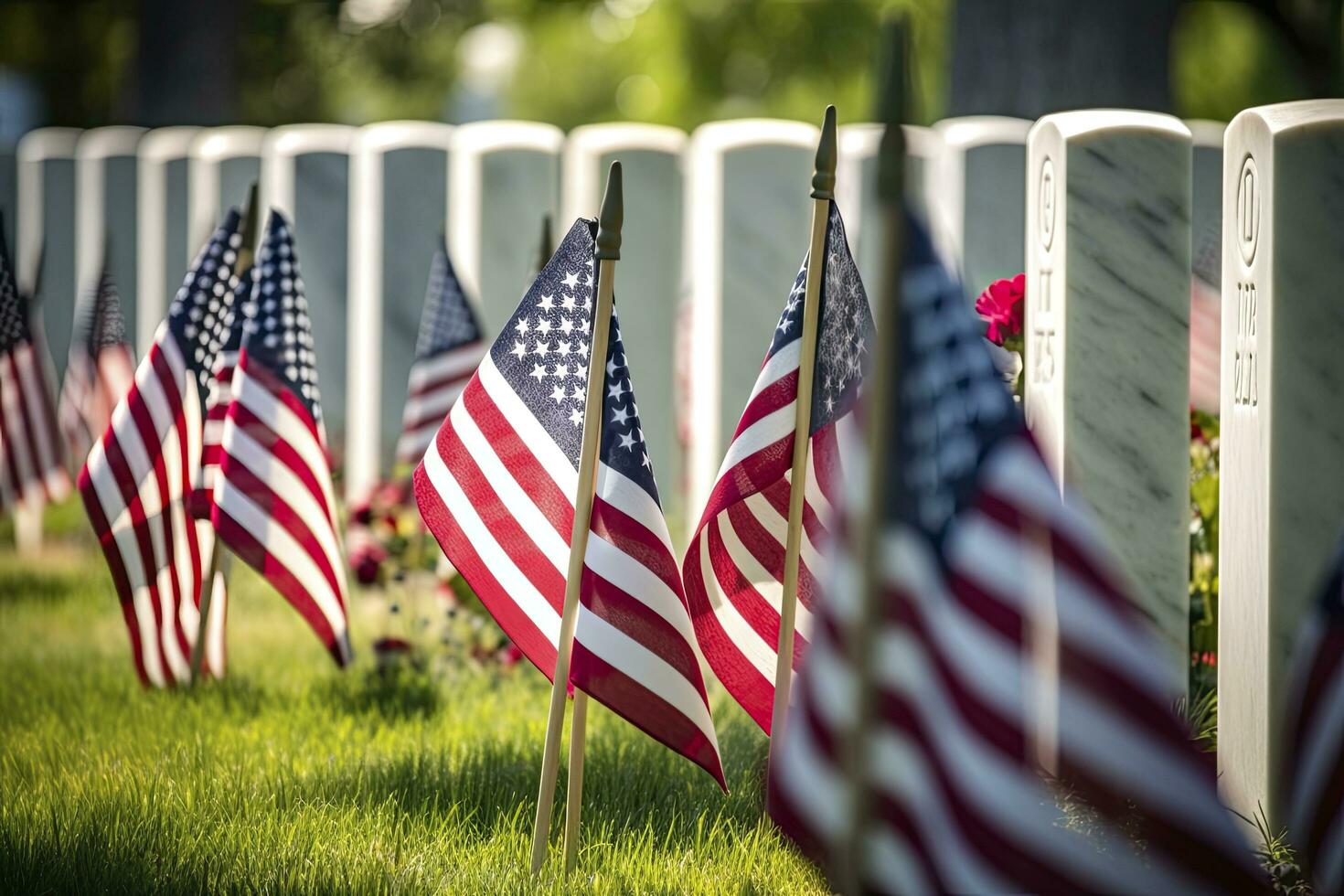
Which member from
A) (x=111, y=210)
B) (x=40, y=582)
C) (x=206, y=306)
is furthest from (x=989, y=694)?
(x=111, y=210)

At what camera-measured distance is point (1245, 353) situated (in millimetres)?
3615

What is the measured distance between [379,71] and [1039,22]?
12.6 m

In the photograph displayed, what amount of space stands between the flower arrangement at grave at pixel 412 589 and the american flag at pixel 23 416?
1.75 m

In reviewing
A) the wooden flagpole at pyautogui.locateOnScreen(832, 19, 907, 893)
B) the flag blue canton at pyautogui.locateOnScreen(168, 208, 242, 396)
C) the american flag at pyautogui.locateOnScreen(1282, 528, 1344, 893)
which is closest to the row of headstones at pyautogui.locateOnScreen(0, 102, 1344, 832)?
the american flag at pyautogui.locateOnScreen(1282, 528, 1344, 893)

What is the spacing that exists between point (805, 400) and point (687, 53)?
82.3ft

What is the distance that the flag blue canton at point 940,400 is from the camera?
2.33 meters

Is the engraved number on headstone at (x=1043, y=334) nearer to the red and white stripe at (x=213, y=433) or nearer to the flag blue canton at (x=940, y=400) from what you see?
the flag blue canton at (x=940, y=400)

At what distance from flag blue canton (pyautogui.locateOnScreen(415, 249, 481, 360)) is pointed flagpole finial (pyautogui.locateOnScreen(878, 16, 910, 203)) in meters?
3.81

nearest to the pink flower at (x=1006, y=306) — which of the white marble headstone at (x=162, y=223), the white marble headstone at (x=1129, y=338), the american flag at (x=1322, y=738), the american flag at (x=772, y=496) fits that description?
the white marble headstone at (x=1129, y=338)

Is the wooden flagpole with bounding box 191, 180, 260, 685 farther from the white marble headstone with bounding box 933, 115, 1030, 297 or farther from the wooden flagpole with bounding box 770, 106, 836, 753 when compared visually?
the white marble headstone with bounding box 933, 115, 1030, 297

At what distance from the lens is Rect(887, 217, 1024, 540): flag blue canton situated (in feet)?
7.66

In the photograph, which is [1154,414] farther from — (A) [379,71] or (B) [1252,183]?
(A) [379,71]

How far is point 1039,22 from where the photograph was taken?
7.38 metres

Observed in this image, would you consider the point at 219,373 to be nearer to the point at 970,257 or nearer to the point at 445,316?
the point at 445,316
